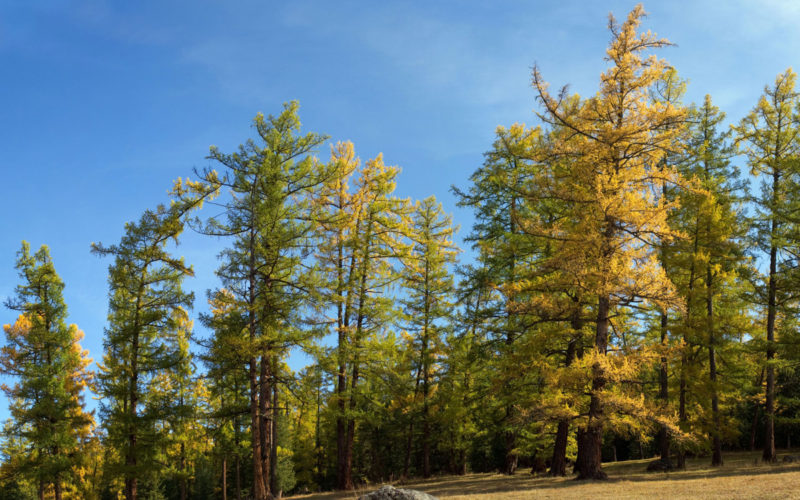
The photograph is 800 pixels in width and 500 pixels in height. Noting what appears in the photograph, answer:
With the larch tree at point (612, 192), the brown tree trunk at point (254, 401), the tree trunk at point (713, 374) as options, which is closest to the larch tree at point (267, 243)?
the brown tree trunk at point (254, 401)

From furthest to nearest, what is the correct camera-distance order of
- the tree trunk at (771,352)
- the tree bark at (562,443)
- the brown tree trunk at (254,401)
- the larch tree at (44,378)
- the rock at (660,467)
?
the larch tree at (44,378) < the tree trunk at (771,352) < the rock at (660,467) < the tree bark at (562,443) < the brown tree trunk at (254,401)

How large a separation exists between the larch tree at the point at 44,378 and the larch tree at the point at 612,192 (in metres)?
22.9

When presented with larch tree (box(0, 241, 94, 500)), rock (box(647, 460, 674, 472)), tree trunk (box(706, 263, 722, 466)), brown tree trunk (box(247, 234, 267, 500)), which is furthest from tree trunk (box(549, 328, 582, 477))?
larch tree (box(0, 241, 94, 500))

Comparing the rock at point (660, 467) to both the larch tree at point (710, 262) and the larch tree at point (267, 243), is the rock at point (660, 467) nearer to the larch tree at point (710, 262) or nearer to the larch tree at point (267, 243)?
the larch tree at point (710, 262)

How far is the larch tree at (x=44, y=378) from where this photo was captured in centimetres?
2431

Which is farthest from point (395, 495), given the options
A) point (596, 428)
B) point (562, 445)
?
point (562, 445)

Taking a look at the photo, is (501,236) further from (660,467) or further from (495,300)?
(660,467)

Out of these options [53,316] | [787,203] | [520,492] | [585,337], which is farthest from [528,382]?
[53,316]

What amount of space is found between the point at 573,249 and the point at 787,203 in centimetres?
1183

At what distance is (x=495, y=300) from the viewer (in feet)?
62.6

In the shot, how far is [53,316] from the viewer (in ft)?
83.3

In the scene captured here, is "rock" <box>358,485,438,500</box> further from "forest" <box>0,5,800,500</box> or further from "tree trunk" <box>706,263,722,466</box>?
"tree trunk" <box>706,263,722,466</box>

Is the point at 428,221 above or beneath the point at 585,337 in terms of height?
above

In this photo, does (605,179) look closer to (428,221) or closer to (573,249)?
(573,249)
